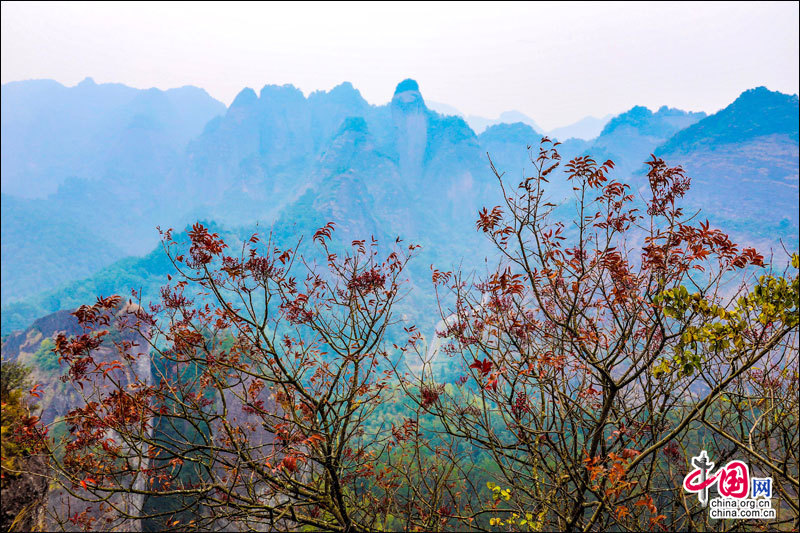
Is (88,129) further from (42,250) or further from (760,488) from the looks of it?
(760,488)

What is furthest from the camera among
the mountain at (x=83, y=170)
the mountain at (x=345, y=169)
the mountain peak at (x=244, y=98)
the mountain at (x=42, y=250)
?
the mountain peak at (x=244, y=98)

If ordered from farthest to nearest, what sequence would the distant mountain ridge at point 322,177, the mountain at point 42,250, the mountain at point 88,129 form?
the mountain at point 88,129 → the mountain at point 42,250 → the distant mountain ridge at point 322,177

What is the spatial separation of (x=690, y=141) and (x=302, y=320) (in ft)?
306

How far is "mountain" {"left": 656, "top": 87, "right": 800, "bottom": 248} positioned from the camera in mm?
59594

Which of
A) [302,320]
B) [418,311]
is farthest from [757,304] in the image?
[418,311]

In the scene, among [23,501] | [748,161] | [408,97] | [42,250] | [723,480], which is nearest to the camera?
[723,480]

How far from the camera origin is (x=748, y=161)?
66188 millimetres

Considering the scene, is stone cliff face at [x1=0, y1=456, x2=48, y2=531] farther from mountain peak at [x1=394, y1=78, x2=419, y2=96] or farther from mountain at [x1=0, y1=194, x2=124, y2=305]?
mountain peak at [x1=394, y1=78, x2=419, y2=96]

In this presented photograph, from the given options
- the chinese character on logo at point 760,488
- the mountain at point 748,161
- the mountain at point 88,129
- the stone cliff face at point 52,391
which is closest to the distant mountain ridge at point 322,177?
the mountain at point 748,161

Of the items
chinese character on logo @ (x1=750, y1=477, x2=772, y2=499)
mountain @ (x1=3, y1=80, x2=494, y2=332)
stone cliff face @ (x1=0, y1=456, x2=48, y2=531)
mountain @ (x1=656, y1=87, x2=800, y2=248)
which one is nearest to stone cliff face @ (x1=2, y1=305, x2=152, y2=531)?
stone cliff face @ (x1=0, y1=456, x2=48, y2=531)

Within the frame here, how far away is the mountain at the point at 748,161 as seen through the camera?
59594mm

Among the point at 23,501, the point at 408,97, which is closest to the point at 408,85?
the point at 408,97

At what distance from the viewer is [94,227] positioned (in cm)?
10612

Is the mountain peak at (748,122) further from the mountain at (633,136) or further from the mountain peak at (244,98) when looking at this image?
the mountain peak at (244,98)
